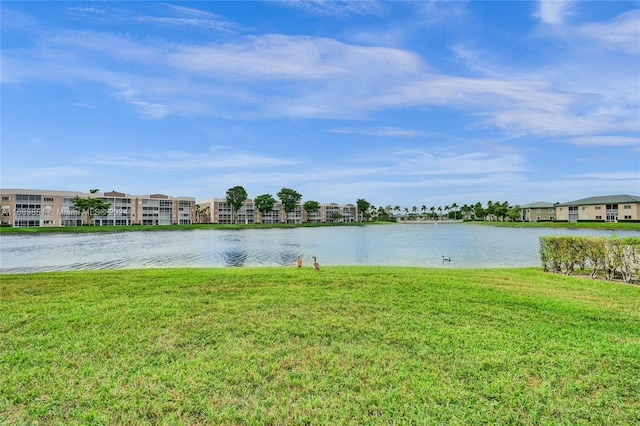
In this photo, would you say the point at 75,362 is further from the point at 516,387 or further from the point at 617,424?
the point at 617,424

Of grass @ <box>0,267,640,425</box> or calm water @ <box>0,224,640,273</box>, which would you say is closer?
grass @ <box>0,267,640,425</box>

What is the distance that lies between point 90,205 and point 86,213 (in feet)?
32.0

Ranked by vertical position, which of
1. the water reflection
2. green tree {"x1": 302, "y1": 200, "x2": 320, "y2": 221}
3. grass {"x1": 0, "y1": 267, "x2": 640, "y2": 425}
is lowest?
the water reflection

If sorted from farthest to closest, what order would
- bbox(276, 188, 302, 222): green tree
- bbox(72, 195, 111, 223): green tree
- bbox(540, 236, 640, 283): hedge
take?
bbox(276, 188, 302, 222): green tree, bbox(72, 195, 111, 223): green tree, bbox(540, 236, 640, 283): hedge

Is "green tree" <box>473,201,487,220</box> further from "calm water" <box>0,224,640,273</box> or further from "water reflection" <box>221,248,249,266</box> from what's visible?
"water reflection" <box>221,248,249,266</box>

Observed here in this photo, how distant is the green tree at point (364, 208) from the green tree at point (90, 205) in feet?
306

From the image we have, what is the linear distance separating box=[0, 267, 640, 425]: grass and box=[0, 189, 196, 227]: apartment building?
285 feet

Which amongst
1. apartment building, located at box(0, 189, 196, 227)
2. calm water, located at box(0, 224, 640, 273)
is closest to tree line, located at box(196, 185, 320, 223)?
apartment building, located at box(0, 189, 196, 227)

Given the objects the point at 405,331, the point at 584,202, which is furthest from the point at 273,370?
the point at 584,202

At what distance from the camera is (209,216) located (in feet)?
363

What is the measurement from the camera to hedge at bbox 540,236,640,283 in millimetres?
9250

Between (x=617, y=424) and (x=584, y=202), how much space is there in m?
101

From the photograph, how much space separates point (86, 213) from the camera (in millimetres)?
81562

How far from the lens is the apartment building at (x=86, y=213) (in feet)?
234
